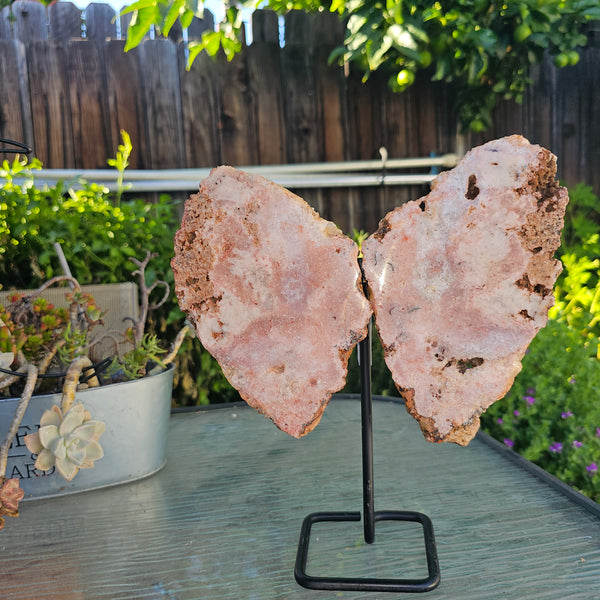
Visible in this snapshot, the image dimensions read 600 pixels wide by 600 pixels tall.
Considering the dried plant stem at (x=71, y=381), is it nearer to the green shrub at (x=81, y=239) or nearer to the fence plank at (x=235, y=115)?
the green shrub at (x=81, y=239)

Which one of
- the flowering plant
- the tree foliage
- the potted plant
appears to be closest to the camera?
the potted plant

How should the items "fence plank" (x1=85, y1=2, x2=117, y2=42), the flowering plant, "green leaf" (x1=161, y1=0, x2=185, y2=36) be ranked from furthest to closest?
"fence plank" (x1=85, y1=2, x2=117, y2=42) < "green leaf" (x1=161, y1=0, x2=185, y2=36) < the flowering plant

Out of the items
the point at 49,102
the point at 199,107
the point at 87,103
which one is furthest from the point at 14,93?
the point at 199,107

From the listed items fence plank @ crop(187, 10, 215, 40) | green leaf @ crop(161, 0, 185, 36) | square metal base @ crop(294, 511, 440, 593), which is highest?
fence plank @ crop(187, 10, 215, 40)

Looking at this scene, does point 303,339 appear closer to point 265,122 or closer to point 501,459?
point 501,459

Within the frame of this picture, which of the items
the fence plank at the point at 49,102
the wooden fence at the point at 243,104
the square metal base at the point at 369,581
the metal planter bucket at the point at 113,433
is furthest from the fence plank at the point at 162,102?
the square metal base at the point at 369,581

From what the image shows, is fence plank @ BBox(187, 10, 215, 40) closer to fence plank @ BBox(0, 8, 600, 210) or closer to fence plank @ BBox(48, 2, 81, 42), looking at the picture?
fence plank @ BBox(0, 8, 600, 210)

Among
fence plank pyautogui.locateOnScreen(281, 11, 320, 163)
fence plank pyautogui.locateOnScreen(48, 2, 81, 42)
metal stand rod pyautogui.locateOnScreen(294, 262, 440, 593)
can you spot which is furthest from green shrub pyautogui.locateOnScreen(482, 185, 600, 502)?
fence plank pyautogui.locateOnScreen(48, 2, 81, 42)
